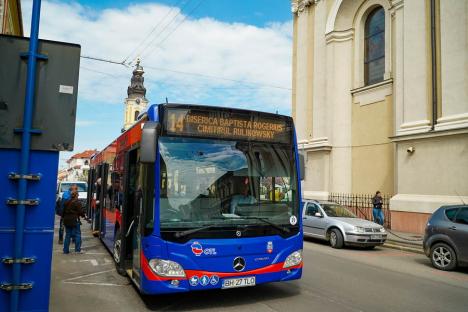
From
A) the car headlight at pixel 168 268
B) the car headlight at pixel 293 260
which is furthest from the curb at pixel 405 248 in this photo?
the car headlight at pixel 168 268

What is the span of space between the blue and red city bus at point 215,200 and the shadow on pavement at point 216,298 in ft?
1.36

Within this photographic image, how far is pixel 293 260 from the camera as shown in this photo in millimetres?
6281

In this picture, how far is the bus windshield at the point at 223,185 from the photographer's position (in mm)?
5605

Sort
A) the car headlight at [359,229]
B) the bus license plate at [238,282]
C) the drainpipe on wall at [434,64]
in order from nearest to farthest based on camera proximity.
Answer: the bus license plate at [238,282], the car headlight at [359,229], the drainpipe on wall at [434,64]

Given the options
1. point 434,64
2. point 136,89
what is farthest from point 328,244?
point 136,89

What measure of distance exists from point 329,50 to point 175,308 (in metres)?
19.8

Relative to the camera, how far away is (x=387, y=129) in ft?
65.8

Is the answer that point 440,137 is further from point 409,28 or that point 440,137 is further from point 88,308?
point 88,308

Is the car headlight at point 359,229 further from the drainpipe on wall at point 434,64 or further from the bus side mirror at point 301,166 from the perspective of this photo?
the bus side mirror at point 301,166

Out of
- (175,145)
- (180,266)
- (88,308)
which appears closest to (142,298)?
(88,308)

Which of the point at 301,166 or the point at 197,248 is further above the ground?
the point at 301,166

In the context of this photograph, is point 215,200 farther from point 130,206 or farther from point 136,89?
point 136,89

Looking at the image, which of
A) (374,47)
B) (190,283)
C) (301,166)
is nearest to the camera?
(190,283)

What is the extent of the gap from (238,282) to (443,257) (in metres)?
6.22
